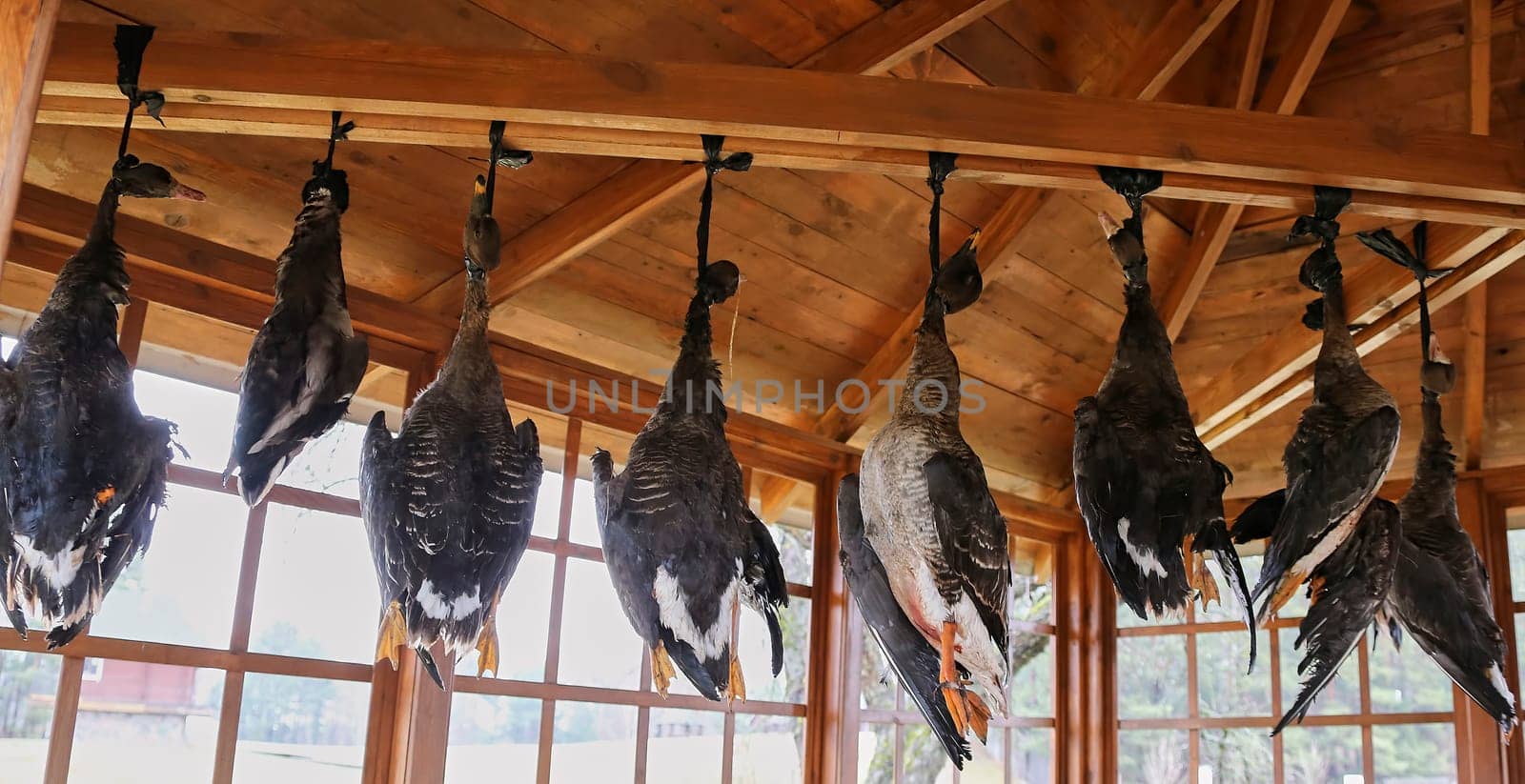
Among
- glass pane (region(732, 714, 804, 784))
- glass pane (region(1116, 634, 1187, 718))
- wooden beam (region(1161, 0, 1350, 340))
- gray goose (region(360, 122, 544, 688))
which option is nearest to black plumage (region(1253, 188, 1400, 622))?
wooden beam (region(1161, 0, 1350, 340))

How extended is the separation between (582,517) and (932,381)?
1.96m

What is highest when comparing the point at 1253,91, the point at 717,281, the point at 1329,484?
the point at 1253,91

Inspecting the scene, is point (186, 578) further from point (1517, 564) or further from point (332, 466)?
point (1517, 564)

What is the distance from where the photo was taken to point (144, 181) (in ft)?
6.61

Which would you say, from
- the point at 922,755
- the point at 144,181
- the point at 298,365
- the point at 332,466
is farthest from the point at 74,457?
the point at 922,755

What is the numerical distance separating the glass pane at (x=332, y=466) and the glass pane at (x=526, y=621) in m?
0.55

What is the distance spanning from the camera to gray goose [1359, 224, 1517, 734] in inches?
91.0

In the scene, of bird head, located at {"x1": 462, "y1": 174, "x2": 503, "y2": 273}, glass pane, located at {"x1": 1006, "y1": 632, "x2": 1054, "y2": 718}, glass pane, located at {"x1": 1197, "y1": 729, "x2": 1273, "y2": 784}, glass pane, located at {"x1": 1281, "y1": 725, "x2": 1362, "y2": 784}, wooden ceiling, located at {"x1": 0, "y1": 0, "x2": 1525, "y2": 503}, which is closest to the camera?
bird head, located at {"x1": 462, "y1": 174, "x2": 503, "y2": 273}

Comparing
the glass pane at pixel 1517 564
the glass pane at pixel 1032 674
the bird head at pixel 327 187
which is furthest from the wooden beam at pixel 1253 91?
the bird head at pixel 327 187

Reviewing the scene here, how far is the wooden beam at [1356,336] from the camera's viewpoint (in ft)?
8.87

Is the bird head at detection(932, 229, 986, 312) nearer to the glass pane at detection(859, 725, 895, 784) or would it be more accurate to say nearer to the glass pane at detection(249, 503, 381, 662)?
the glass pane at detection(249, 503, 381, 662)

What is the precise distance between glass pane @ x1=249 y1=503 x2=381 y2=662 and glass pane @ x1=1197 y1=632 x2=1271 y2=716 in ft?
11.3

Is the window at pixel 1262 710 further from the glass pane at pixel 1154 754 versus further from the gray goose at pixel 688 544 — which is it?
the gray goose at pixel 688 544

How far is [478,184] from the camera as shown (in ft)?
6.73
